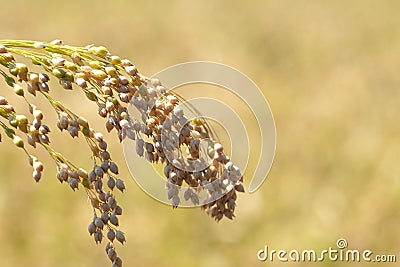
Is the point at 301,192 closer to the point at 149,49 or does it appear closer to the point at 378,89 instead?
the point at 378,89

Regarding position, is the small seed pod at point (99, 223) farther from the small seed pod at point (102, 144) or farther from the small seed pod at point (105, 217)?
the small seed pod at point (102, 144)

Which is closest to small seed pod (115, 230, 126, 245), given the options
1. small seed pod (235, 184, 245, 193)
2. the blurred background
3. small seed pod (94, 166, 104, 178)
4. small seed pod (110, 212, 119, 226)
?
small seed pod (110, 212, 119, 226)

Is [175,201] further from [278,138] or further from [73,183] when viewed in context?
[278,138]

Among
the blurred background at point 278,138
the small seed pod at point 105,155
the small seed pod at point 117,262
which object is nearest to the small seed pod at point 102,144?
the small seed pod at point 105,155

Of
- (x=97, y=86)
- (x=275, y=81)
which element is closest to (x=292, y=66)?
(x=275, y=81)

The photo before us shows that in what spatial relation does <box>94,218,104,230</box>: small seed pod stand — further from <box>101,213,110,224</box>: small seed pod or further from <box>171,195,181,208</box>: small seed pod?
<box>171,195,181,208</box>: small seed pod

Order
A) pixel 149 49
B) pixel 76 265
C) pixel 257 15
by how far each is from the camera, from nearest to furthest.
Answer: pixel 76 265 → pixel 149 49 → pixel 257 15

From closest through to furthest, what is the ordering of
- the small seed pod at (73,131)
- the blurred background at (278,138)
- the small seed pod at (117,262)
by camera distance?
the small seed pod at (73,131) < the small seed pod at (117,262) < the blurred background at (278,138)

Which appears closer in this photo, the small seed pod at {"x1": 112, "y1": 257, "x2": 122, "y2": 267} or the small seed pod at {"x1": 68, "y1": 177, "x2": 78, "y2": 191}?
the small seed pod at {"x1": 68, "y1": 177, "x2": 78, "y2": 191}
